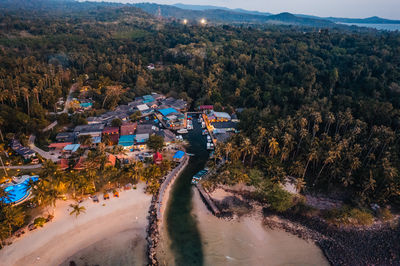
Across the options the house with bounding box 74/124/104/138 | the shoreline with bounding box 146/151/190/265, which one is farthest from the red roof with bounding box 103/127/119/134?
the shoreline with bounding box 146/151/190/265

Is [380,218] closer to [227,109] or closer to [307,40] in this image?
[227,109]

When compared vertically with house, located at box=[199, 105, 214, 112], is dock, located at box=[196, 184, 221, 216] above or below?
below

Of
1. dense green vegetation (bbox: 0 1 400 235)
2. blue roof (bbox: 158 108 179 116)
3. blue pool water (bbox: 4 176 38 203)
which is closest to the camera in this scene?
blue pool water (bbox: 4 176 38 203)

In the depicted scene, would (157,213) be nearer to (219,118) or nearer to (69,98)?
(219,118)

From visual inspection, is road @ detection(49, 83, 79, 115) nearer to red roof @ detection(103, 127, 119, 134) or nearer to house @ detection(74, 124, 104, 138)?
house @ detection(74, 124, 104, 138)

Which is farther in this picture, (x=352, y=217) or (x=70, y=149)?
(x=70, y=149)

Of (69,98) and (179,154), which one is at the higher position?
(69,98)

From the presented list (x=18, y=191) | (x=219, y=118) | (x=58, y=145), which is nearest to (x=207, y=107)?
(x=219, y=118)
